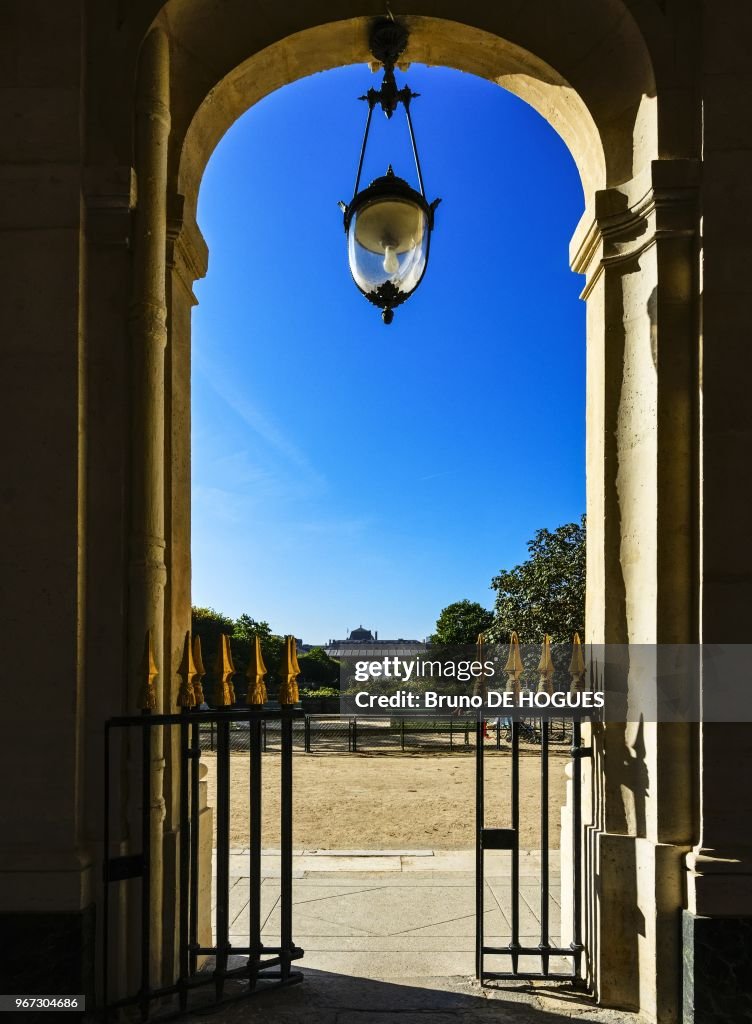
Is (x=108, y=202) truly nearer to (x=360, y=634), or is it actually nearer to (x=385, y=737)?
(x=385, y=737)

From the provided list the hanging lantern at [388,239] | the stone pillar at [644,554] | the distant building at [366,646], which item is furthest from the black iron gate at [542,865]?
the distant building at [366,646]

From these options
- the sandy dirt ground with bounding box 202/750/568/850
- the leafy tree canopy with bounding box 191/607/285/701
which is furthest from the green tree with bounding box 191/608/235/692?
the sandy dirt ground with bounding box 202/750/568/850

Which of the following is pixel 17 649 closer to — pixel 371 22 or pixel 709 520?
pixel 709 520

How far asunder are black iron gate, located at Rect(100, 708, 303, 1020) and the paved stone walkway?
0.85 ft

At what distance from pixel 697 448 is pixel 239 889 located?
5.39 metres

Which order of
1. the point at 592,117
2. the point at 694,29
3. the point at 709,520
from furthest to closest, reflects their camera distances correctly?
1. the point at 592,117
2. the point at 694,29
3. the point at 709,520

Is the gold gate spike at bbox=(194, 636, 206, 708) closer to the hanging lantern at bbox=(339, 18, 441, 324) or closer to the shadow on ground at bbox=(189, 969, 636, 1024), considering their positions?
the shadow on ground at bbox=(189, 969, 636, 1024)

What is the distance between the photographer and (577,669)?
4.44m

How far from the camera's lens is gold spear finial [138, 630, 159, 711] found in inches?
157

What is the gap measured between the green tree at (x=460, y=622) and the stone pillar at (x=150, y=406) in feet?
163

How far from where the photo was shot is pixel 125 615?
4312 millimetres

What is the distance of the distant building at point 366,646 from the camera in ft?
468

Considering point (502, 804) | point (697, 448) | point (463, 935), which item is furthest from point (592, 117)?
point (502, 804)

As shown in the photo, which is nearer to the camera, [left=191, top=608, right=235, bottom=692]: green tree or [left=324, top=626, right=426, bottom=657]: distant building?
[left=191, top=608, right=235, bottom=692]: green tree
